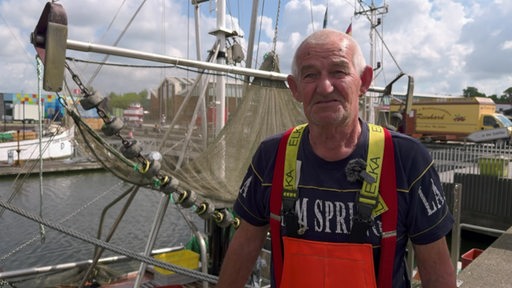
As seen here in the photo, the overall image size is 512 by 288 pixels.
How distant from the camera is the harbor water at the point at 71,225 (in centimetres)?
1209

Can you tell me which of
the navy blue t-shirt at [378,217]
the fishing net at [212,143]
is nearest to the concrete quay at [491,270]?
the fishing net at [212,143]

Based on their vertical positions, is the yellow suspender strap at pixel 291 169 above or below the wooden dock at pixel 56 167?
above

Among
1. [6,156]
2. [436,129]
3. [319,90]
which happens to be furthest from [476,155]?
[6,156]

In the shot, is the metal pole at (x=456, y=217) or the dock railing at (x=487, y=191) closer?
the metal pole at (x=456, y=217)

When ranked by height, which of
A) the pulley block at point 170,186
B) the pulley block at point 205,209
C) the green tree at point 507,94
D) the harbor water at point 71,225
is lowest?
the harbor water at point 71,225

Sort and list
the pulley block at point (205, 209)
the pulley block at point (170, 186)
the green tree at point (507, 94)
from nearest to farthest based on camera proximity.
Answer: the pulley block at point (170, 186)
the pulley block at point (205, 209)
the green tree at point (507, 94)

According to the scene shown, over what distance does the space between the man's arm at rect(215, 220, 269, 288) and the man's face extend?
655 mm

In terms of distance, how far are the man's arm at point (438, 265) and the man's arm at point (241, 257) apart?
28.7 inches

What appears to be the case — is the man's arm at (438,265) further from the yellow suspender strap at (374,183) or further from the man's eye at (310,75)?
the man's eye at (310,75)

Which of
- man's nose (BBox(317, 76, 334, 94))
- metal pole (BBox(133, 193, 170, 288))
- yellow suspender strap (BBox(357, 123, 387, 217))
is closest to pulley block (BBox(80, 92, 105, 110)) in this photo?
metal pole (BBox(133, 193, 170, 288))

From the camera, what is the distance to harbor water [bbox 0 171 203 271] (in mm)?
12094

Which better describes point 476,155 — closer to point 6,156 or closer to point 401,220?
point 401,220

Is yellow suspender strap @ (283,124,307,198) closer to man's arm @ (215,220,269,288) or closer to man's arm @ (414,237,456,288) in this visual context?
man's arm @ (215,220,269,288)

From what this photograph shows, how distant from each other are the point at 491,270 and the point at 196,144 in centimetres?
363
